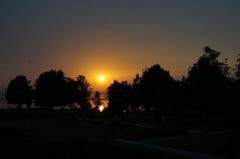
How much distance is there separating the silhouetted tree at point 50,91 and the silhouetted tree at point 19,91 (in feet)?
17.6

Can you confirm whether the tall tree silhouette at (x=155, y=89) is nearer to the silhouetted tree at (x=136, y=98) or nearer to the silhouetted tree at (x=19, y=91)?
the silhouetted tree at (x=136, y=98)

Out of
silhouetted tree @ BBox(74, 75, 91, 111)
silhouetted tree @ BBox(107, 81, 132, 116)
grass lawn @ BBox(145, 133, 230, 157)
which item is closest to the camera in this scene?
grass lawn @ BBox(145, 133, 230, 157)

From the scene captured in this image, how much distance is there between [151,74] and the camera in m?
46.8

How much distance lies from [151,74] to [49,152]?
31.5 metres

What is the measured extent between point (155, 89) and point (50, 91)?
43213 mm

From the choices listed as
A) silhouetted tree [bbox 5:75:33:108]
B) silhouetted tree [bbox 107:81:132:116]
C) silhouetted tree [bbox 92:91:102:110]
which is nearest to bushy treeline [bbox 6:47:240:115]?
silhouetted tree [bbox 107:81:132:116]

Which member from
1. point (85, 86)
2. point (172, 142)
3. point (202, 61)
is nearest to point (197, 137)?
point (172, 142)

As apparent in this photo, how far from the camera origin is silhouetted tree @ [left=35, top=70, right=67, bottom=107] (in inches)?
3260

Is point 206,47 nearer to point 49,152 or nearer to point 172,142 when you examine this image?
point 172,142

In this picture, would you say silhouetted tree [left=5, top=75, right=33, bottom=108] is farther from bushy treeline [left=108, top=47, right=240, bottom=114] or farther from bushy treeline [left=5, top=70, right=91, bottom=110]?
bushy treeline [left=108, top=47, right=240, bottom=114]

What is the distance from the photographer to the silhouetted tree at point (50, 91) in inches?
3260

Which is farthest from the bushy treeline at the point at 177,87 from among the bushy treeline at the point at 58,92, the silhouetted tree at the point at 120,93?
the bushy treeline at the point at 58,92

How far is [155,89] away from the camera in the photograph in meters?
44.8

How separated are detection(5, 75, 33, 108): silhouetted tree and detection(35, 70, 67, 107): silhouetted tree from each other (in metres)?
5.36
